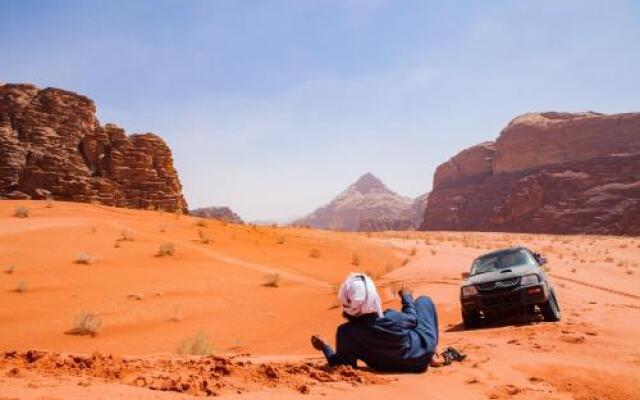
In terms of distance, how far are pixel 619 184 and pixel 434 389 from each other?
88.9 metres

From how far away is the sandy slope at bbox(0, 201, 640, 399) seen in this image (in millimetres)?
4680

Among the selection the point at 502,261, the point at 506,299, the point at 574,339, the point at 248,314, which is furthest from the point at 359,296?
the point at 248,314

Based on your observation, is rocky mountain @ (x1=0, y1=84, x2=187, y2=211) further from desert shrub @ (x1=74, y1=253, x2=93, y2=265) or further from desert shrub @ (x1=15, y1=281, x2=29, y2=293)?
desert shrub @ (x1=15, y1=281, x2=29, y2=293)

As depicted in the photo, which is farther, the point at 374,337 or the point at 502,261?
the point at 502,261

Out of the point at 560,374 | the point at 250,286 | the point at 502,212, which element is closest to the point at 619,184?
the point at 502,212

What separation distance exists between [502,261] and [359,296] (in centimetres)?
699

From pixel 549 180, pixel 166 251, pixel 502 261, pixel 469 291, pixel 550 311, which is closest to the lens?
pixel 550 311

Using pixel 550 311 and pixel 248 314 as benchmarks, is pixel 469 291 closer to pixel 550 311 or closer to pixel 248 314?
pixel 550 311

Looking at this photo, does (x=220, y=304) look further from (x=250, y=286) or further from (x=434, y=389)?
(x=434, y=389)

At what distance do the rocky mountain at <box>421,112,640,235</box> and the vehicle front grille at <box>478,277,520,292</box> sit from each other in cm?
7279

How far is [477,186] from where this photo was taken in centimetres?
10750

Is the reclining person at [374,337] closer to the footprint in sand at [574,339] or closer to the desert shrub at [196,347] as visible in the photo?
the desert shrub at [196,347]

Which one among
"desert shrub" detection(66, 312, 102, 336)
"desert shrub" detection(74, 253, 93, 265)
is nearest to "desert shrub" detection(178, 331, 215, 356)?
"desert shrub" detection(66, 312, 102, 336)

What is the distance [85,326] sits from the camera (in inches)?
358
